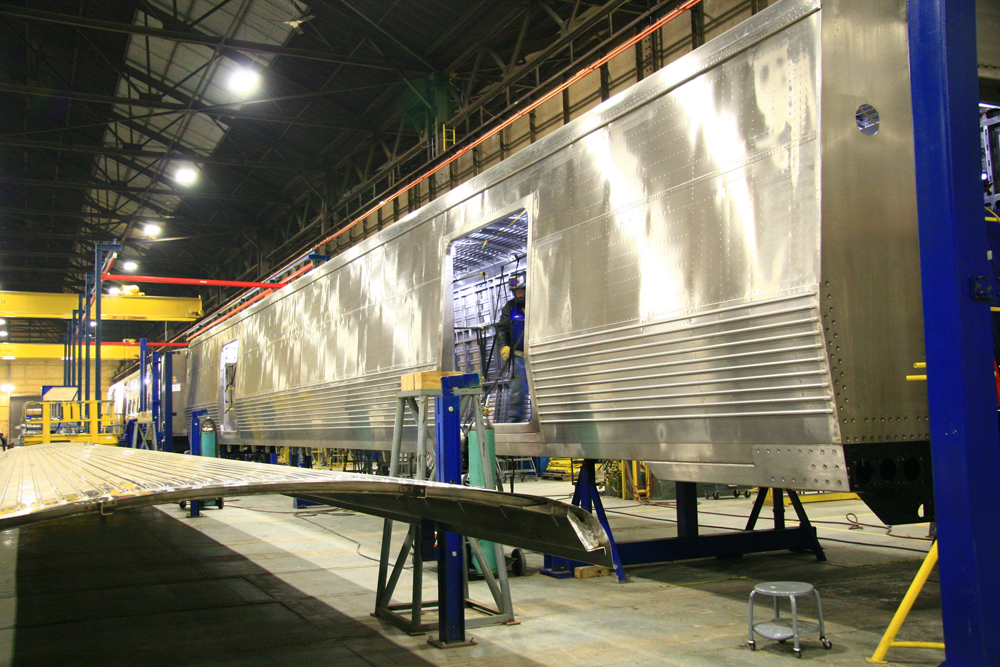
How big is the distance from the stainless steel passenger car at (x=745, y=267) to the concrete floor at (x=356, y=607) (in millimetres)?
976

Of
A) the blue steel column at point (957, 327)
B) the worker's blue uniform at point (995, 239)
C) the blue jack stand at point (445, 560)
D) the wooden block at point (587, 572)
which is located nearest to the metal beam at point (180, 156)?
the blue jack stand at point (445, 560)

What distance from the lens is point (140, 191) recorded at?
21.2 m

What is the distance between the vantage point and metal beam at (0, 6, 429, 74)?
1300 centimetres

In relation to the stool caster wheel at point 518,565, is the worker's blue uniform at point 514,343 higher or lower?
higher

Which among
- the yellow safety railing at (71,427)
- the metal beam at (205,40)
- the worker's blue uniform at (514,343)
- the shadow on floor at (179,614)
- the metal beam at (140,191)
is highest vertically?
the metal beam at (205,40)

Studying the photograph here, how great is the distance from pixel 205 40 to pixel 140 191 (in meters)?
9.00

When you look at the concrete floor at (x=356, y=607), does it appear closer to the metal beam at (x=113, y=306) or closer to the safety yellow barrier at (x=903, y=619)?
the safety yellow barrier at (x=903, y=619)

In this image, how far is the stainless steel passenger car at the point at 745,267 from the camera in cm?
398

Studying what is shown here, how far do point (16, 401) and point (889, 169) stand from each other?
56825mm

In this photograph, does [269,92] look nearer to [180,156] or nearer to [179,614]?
[180,156]

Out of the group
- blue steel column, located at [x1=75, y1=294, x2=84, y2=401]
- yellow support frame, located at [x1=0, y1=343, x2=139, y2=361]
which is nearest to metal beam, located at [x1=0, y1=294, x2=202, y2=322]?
blue steel column, located at [x1=75, y1=294, x2=84, y2=401]

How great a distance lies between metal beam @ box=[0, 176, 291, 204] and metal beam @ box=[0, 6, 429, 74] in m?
7.66

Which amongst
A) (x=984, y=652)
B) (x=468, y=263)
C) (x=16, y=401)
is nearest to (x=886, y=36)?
(x=984, y=652)

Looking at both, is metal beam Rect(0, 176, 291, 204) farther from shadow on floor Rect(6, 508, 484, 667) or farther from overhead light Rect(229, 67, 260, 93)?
shadow on floor Rect(6, 508, 484, 667)
